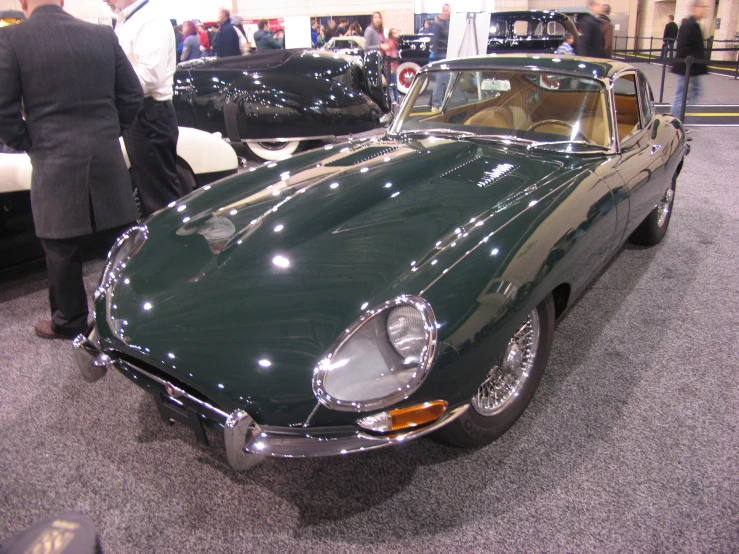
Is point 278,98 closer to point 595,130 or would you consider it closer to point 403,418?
point 595,130

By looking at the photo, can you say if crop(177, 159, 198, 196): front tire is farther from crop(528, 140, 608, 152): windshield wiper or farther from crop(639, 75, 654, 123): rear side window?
crop(639, 75, 654, 123): rear side window

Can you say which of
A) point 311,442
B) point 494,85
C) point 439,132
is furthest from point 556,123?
point 311,442

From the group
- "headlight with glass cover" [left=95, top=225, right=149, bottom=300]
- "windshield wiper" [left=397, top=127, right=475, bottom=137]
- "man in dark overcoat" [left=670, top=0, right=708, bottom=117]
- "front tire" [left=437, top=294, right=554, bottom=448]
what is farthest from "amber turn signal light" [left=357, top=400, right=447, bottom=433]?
"man in dark overcoat" [left=670, top=0, right=708, bottom=117]

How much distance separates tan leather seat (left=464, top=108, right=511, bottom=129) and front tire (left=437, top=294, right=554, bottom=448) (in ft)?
4.16

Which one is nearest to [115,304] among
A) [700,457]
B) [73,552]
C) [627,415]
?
[73,552]

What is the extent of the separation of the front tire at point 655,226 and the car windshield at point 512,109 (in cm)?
112

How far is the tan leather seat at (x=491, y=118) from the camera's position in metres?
3.00

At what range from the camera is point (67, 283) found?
274cm

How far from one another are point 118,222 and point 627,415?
247 centimetres

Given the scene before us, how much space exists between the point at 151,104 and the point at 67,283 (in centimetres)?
135

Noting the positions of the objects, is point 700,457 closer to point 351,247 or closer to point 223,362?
point 351,247

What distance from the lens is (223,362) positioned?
158cm

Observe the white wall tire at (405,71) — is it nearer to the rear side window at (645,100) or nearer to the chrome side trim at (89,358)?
the rear side window at (645,100)

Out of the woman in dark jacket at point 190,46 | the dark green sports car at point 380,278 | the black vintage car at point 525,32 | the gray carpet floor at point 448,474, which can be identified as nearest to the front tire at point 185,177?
the dark green sports car at point 380,278
